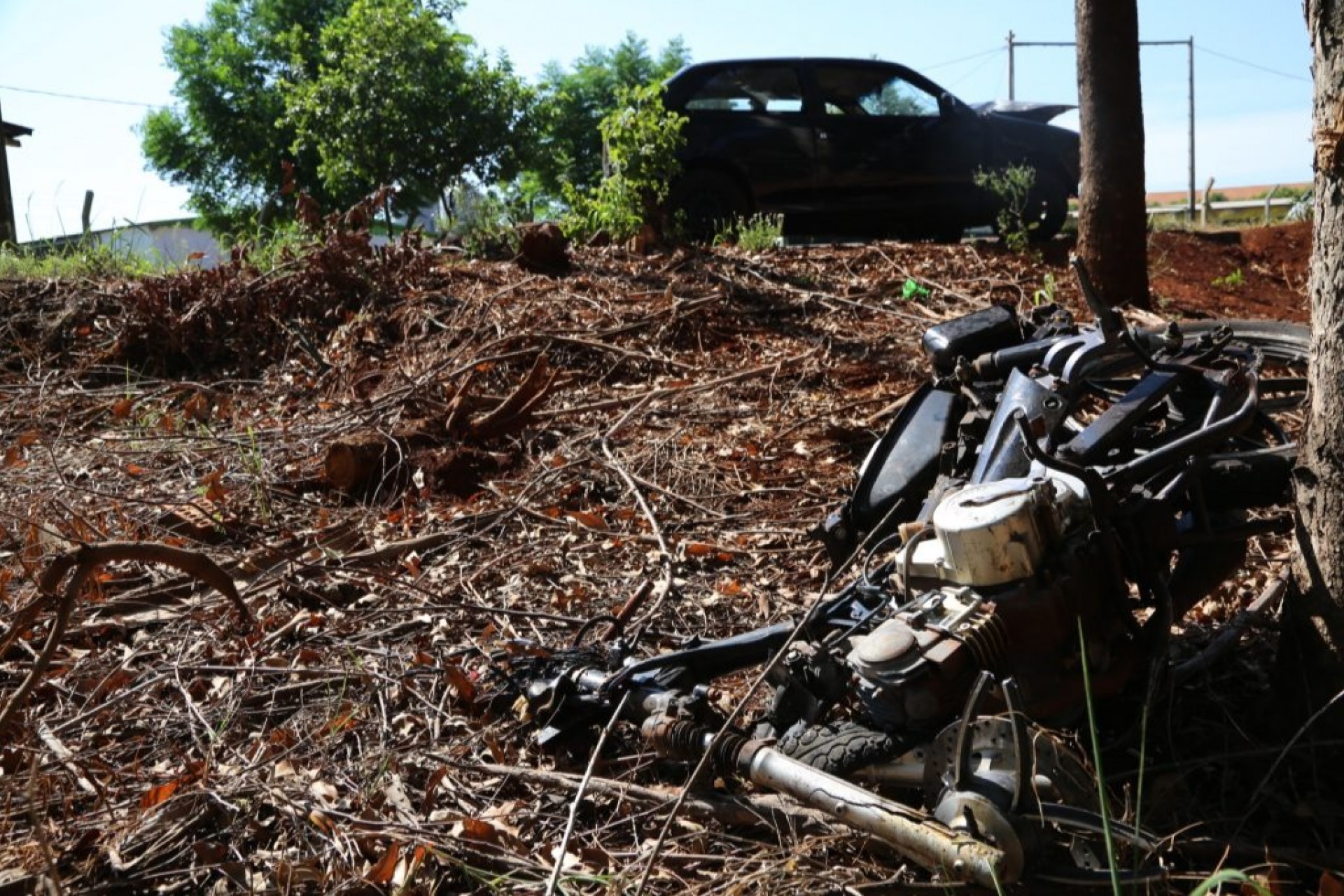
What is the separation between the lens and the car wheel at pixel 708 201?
33.0 feet

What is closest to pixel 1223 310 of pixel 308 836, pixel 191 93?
pixel 308 836

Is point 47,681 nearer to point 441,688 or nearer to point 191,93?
point 441,688

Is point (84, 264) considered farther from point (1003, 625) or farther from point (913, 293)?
point (1003, 625)

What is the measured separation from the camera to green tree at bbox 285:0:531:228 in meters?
19.8

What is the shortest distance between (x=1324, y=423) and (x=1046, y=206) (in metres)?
9.02

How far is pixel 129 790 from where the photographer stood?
3.05 meters

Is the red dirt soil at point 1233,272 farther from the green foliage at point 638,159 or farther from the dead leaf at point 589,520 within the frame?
the dead leaf at point 589,520

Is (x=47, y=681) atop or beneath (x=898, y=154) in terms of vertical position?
beneath

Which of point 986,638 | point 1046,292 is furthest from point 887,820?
point 1046,292

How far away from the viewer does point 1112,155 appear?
6.98m

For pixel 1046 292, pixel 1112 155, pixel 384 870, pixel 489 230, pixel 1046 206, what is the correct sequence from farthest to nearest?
1. pixel 1046 206
2. pixel 489 230
3. pixel 1112 155
4. pixel 1046 292
5. pixel 384 870

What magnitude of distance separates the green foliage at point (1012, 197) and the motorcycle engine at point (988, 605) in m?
6.53

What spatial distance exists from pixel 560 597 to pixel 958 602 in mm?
1836

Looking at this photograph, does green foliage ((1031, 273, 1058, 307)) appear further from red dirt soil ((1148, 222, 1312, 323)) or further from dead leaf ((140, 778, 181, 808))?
dead leaf ((140, 778, 181, 808))
